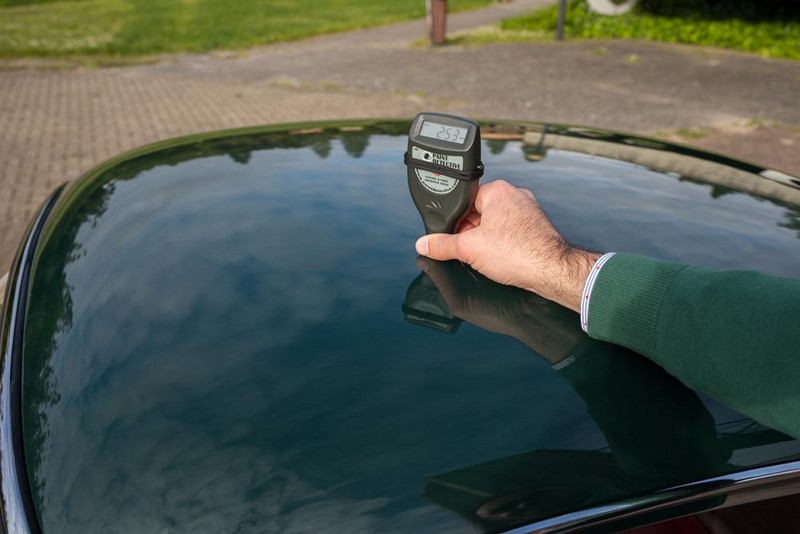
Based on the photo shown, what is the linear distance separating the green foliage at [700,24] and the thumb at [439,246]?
12514 millimetres

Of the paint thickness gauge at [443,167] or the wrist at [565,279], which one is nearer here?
the wrist at [565,279]

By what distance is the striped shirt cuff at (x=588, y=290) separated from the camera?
1.22 metres

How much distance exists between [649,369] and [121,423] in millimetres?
863

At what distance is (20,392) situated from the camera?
4.01ft

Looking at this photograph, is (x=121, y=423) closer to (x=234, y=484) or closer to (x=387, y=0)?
(x=234, y=484)

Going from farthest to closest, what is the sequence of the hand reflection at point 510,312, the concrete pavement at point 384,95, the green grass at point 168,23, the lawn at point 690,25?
1. the green grass at point 168,23
2. the lawn at point 690,25
3. the concrete pavement at point 384,95
4. the hand reflection at point 510,312

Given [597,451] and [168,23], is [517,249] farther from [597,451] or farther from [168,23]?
[168,23]

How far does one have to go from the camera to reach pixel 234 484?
96 centimetres

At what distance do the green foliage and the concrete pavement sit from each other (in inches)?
25.3

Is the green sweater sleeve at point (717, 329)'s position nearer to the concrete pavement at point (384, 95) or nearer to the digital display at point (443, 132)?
the digital display at point (443, 132)

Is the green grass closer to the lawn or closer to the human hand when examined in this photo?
the lawn

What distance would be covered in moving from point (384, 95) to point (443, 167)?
318 inches

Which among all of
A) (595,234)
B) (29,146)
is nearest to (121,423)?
(595,234)

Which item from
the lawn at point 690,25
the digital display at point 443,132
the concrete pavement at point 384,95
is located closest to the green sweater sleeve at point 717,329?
the digital display at point 443,132
